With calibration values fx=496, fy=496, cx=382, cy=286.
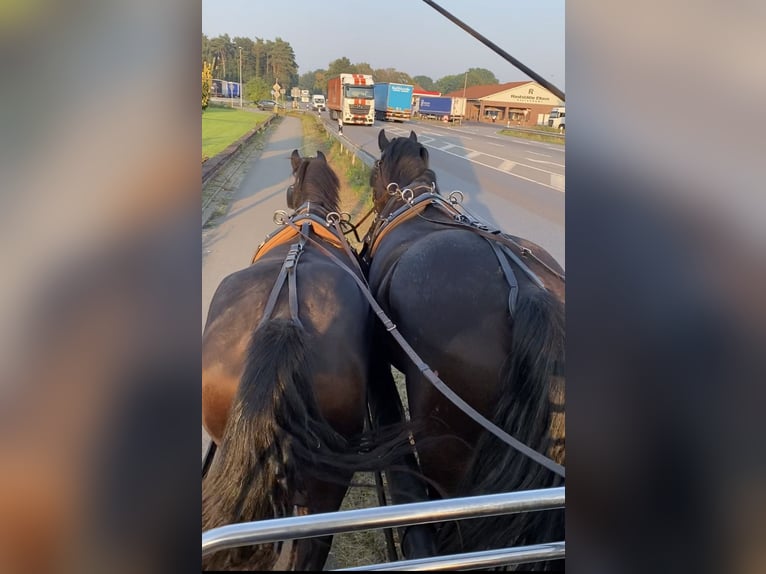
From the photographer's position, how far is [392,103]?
18.6 meters

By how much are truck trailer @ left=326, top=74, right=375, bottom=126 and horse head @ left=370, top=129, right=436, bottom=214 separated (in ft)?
51.4

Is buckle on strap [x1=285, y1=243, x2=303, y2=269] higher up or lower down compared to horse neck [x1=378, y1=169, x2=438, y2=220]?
lower down

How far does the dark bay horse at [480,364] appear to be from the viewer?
1.64 metres

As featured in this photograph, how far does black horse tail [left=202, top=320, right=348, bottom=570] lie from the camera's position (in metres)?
1.43

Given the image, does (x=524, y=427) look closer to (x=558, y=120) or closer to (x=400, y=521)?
(x=400, y=521)

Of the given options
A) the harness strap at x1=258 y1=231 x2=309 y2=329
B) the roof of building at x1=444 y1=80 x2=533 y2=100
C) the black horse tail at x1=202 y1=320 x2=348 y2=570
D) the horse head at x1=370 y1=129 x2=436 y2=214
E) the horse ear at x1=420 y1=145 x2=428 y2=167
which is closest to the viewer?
the roof of building at x1=444 y1=80 x2=533 y2=100

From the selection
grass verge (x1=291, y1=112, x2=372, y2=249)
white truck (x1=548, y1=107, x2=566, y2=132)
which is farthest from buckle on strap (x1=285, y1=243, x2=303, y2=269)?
grass verge (x1=291, y1=112, x2=372, y2=249)

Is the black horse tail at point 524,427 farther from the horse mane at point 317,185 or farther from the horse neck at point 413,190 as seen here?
the horse mane at point 317,185

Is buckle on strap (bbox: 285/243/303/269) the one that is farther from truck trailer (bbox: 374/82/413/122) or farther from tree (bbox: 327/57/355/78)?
truck trailer (bbox: 374/82/413/122)

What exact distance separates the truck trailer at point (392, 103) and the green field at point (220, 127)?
16.6m

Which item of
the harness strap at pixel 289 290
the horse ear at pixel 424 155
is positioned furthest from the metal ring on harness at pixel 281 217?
the horse ear at pixel 424 155

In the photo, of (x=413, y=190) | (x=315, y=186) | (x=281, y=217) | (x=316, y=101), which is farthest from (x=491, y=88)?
(x=316, y=101)
